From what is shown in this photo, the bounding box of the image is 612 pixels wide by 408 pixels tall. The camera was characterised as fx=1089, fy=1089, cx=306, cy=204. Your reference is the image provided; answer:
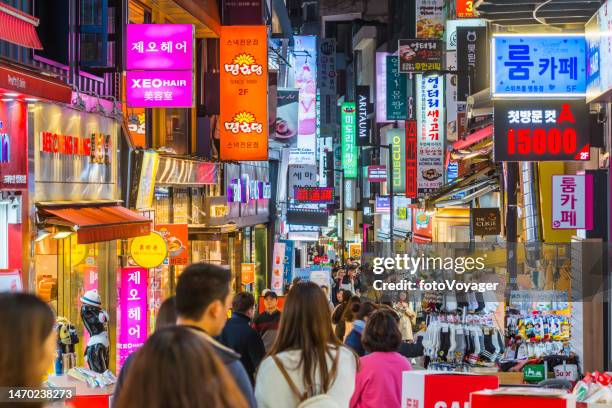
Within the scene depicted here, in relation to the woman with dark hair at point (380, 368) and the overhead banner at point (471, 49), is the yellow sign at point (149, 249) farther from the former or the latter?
the overhead banner at point (471, 49)

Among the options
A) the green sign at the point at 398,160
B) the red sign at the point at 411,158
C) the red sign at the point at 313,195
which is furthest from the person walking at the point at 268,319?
the green sign at the point at 398,160

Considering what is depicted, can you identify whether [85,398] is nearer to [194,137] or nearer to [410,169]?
[194,137]

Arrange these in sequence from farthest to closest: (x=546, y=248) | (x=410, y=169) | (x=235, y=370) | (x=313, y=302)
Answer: (x=410, y=169) < (x=546, y=248) < (x=313, y=302) < (x=235, y=370)

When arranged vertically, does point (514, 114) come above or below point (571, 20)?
below

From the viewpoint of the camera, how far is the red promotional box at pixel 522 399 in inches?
215

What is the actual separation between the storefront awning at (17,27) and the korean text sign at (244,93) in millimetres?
11648

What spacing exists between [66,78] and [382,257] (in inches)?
207

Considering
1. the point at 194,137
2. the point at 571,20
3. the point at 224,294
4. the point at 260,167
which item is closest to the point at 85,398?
the point at 224,294

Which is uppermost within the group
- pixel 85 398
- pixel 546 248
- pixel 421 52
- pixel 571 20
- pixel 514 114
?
pixel 421 52

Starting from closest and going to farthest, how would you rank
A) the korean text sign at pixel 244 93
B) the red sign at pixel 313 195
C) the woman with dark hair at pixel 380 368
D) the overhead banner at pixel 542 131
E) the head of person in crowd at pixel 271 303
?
1. the woman with dark hair at pixel 380 368
2. the head of person in crowd at pixel 271 303
3. the overhead banner at pixel 542 131
4. the korean text sign at pixel 244 93
5. the red sign at pixel 313 195

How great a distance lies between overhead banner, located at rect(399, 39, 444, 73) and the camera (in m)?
34.1

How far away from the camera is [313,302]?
564cm

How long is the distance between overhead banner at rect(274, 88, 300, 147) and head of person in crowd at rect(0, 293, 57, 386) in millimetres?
29629

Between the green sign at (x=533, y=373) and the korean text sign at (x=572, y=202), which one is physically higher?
the korean text sign at (x=572, y=202)
